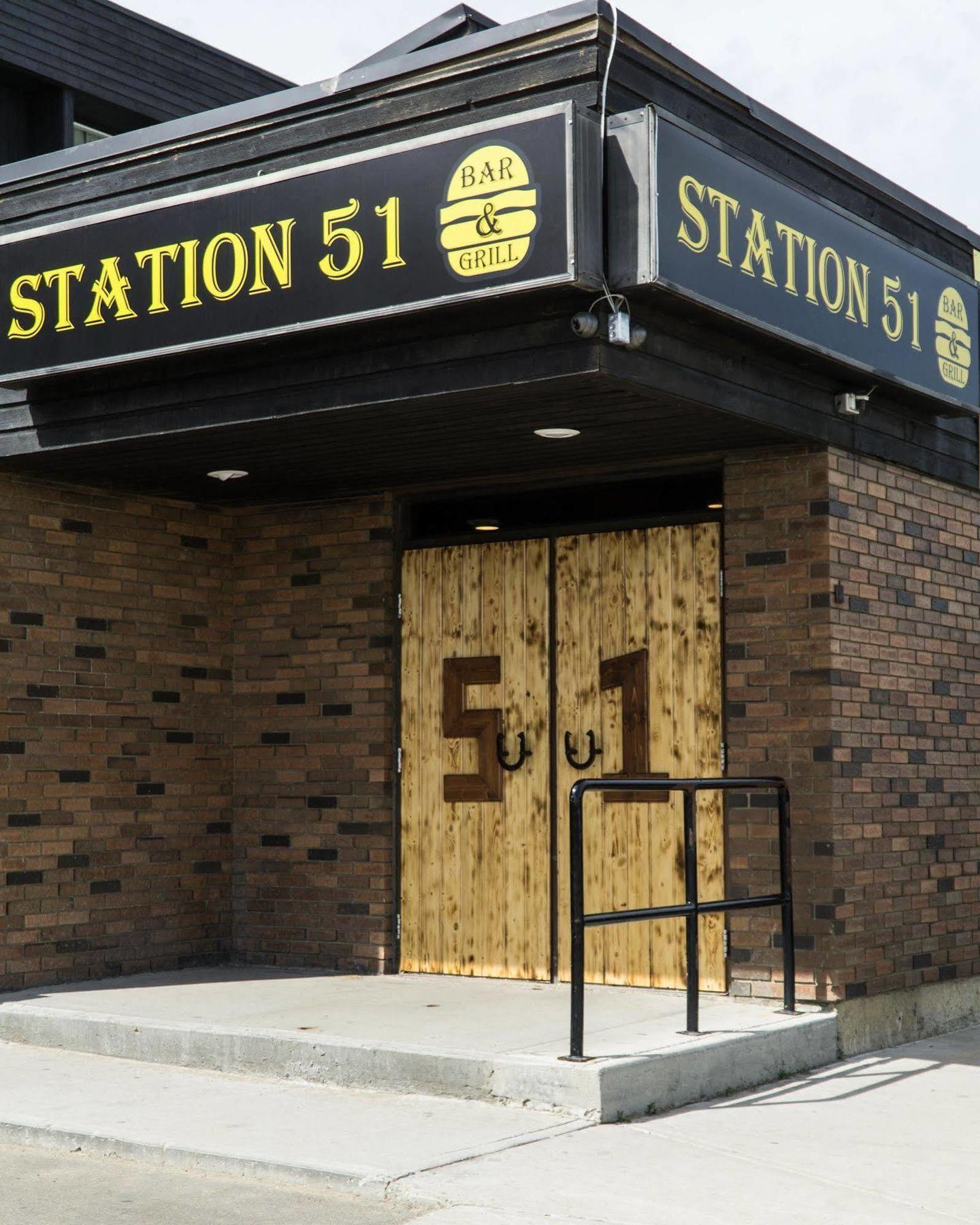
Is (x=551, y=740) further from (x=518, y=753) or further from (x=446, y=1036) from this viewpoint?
(x=446, y=1036)

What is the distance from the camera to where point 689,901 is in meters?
6.88

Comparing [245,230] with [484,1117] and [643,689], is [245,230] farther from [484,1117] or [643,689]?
[484,1117]

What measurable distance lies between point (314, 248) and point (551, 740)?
3165mm

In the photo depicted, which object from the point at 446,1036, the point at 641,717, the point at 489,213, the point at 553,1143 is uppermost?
the point at 489,213

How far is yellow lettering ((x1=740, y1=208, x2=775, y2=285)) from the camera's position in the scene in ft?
23.2

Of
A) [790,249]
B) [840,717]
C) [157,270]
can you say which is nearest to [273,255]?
[157,270]

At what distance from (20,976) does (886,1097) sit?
4594 millimetres

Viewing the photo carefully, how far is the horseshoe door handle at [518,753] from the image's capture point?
901 centimetres

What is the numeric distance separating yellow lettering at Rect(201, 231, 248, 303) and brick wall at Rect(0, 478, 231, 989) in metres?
2.09

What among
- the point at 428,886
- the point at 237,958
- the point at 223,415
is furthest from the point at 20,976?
the point at 223,415

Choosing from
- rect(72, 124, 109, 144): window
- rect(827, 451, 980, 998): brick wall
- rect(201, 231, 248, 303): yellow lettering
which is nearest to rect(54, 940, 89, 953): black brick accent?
rect(201, 231, 248, 303): yellow lettering

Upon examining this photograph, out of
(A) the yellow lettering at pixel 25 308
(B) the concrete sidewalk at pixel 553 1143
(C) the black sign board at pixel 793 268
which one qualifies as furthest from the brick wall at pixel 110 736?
(C) the black sign board at pixel 793 268

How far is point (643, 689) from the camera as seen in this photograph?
28.3 ft

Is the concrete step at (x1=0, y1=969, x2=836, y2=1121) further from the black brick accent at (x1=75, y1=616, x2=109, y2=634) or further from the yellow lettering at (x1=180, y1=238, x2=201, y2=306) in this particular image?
the yellow lettering at (x1=180, y1=238, x2=201, y2=306)
